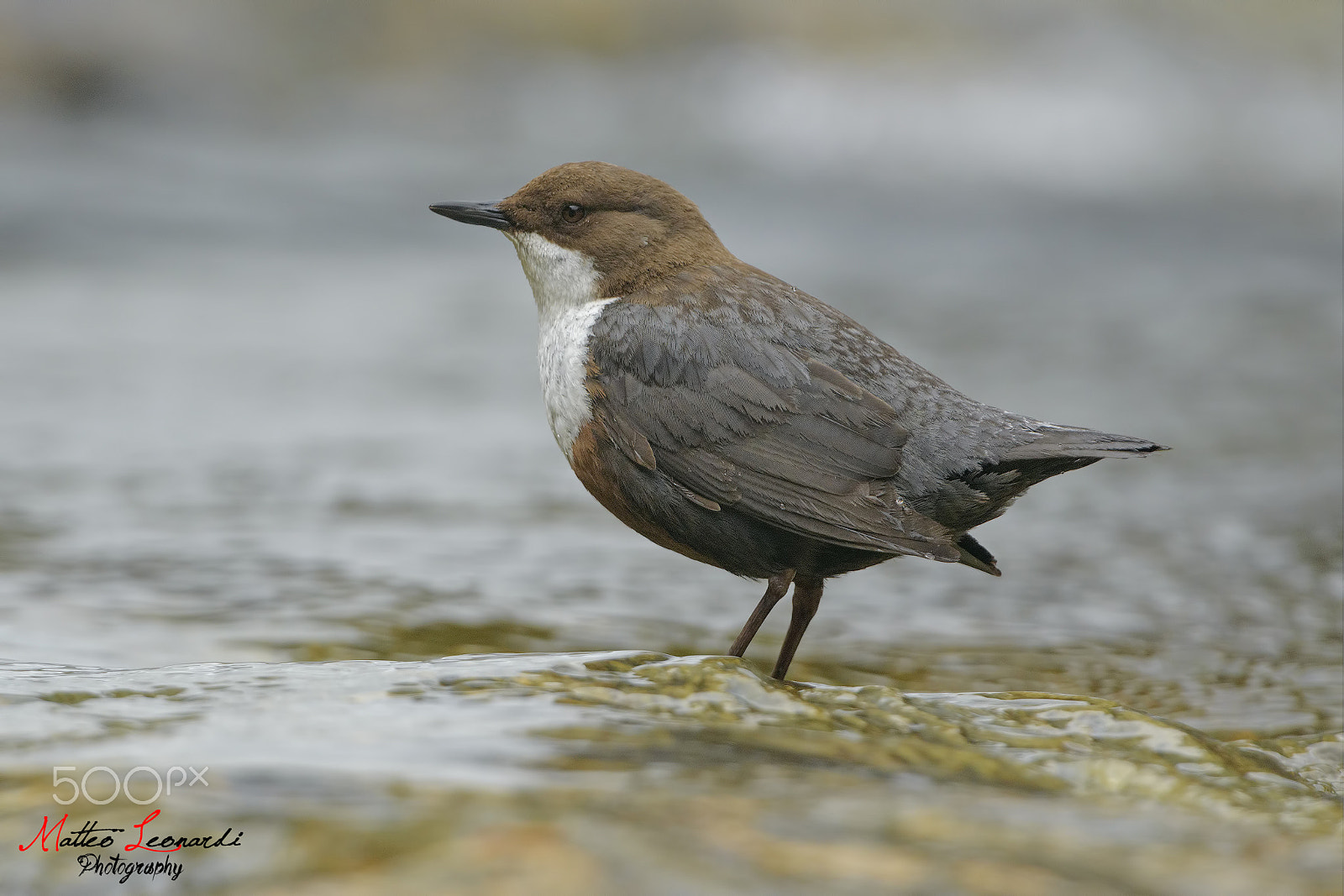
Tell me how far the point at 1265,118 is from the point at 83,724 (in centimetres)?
1604

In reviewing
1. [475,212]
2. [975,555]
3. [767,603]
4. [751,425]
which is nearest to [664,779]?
[767,603]

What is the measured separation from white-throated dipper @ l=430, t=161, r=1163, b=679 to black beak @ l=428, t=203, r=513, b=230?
0.43 m

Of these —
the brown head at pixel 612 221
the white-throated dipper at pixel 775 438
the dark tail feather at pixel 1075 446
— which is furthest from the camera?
the brown head at pixel 612 221

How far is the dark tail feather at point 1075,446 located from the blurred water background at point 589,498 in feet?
2.03

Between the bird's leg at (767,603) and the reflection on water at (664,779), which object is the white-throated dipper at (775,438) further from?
the reflection on water at (664,779)

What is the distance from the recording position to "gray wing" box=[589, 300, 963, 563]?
3.18 metres

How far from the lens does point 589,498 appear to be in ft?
21.1

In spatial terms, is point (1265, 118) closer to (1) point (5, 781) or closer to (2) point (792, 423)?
(2) point (792, 423)

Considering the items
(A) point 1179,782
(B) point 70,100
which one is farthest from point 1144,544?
(B) point 70,100

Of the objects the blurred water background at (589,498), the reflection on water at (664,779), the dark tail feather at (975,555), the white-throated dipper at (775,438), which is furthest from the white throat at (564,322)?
the dark tail feather at (975,555)

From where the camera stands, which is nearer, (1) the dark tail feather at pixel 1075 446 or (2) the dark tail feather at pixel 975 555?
(1) the dark tail feather at pixel 1075 446

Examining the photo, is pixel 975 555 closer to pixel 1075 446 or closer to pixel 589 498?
pixel 1075 446

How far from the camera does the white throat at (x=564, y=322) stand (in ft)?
11.4

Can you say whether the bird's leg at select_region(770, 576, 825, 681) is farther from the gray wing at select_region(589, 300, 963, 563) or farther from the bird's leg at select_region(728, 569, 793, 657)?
the gray wing at select_region(589, 300, 963, 563)
